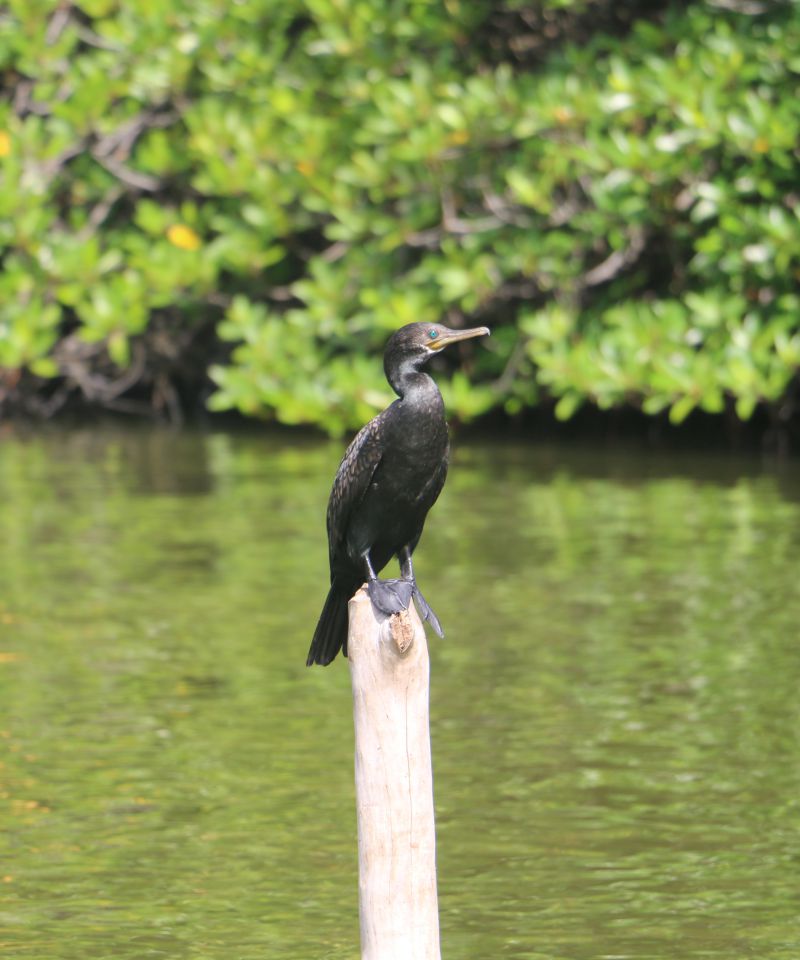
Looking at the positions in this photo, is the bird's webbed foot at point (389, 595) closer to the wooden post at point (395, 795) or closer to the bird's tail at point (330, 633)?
the wooden post at point (395, 795)

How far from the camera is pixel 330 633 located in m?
4.99

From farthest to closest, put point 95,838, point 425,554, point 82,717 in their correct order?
point 425,554, point 82,717, point 95,838

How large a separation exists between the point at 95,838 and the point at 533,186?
809 centimetres

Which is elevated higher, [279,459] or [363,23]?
[363,23]

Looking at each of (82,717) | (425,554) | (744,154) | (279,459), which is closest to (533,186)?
(744,154)

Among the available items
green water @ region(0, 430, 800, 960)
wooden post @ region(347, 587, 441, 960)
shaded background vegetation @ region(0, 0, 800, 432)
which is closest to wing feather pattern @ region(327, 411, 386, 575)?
wooden post @ region(347, 587, 441, 960)

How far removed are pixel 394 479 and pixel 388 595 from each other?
0.45 m

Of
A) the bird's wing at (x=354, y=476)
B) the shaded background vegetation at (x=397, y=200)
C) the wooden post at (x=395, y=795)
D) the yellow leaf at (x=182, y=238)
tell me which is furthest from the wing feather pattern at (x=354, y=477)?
the yellow leaf at (x=182, y=238)

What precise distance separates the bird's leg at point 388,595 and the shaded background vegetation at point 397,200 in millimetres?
7959

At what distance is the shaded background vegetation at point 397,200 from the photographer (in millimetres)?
12703

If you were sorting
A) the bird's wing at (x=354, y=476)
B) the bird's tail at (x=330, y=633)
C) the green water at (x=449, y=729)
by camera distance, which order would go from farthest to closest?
1. the green water at (x=449, y=729)
2. the bird's tail at (x=330, y=633)
3. the bird's wing at (x=354, y=476)

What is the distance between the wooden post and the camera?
13.5ft

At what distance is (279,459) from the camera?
14445mm

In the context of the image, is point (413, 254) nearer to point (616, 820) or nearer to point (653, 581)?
point (653, 581)
